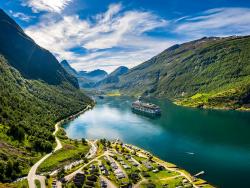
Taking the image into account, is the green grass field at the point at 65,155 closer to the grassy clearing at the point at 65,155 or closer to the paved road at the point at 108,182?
the grassy clearing at the point at 65,155

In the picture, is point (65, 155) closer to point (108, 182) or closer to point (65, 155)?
point (65, 155)

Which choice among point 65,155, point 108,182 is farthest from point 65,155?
point 108,182

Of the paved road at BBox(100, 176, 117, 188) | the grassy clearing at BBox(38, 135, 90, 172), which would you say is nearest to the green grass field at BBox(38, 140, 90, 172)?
the grassy clearing at BBox(38, 135, 90, 172)

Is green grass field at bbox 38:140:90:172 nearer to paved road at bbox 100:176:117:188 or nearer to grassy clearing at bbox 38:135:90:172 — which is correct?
grassy clearing at bbox 38:135:90:172

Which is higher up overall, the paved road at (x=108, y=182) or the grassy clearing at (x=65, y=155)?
the grassy clearing at (x=65, y=155)

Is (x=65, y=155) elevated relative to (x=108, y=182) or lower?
elevated

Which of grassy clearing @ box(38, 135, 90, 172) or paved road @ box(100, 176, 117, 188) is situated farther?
grassy clearing @ box(38, 135, 90, 172)

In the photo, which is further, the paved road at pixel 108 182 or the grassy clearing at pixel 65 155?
the grassy clearing at pixel 65 155

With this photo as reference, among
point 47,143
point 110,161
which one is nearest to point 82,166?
point 110,161

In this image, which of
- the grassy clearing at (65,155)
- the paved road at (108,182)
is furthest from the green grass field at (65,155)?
the paved road at (108,182)

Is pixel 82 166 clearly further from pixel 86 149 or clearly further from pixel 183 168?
pixel 183 168

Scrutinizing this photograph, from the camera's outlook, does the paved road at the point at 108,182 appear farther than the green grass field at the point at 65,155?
No
